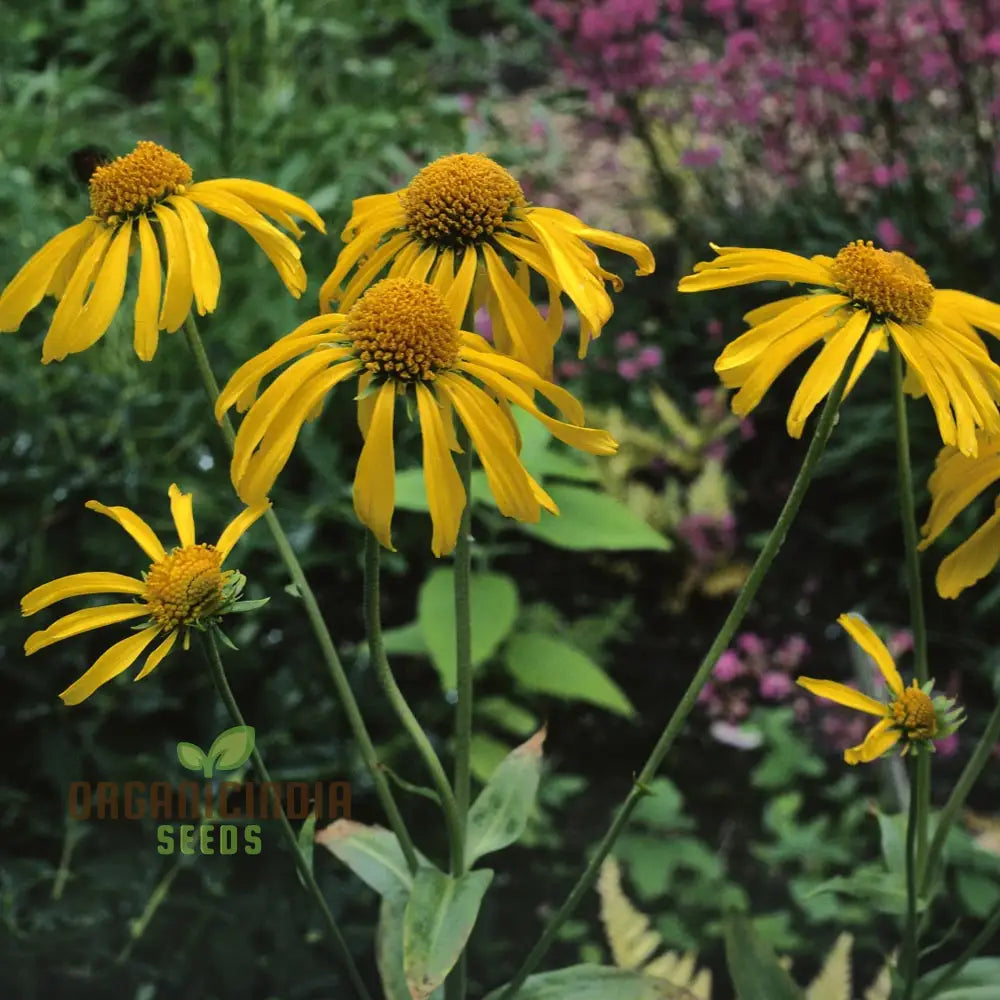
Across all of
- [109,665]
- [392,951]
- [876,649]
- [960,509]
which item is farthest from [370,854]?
[960,509]

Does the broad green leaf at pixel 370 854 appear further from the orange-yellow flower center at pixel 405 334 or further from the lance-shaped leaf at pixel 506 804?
the orange-yellow flower center at pixel 405 334

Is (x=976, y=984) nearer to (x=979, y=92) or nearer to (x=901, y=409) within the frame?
(x=901, y=409)

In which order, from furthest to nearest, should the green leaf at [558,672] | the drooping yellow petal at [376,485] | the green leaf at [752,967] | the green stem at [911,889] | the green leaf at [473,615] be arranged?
the green leaf at [558,672] → the green leaf at [473,615] → the green leaf at [752,967] → the green stem at [911,889] → the drooping yellow petal at [376,485]

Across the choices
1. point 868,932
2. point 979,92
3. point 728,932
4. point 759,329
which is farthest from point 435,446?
point 979,92

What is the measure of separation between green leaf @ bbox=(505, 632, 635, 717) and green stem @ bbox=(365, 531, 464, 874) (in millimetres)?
834

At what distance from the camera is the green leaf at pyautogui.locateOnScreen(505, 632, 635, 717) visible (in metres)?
1.72

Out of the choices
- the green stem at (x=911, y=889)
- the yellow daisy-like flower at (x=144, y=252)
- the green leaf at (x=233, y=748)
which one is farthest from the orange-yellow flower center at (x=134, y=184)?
the green stem at (x=911, y=889)

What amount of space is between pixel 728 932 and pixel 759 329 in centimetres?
71

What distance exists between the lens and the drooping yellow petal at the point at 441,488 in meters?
0.66

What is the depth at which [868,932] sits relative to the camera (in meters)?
1.71

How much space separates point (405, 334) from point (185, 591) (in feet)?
0.76

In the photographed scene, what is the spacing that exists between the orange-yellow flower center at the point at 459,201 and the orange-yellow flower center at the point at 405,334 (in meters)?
0.09

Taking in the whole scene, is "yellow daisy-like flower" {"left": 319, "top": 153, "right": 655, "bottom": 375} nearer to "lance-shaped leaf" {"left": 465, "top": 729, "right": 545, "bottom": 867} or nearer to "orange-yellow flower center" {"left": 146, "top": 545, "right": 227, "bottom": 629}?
"orange-yellow flower center" {"left": 146, "top": 545, "right": 227, "bottom": 629}

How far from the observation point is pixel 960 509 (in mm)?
827
